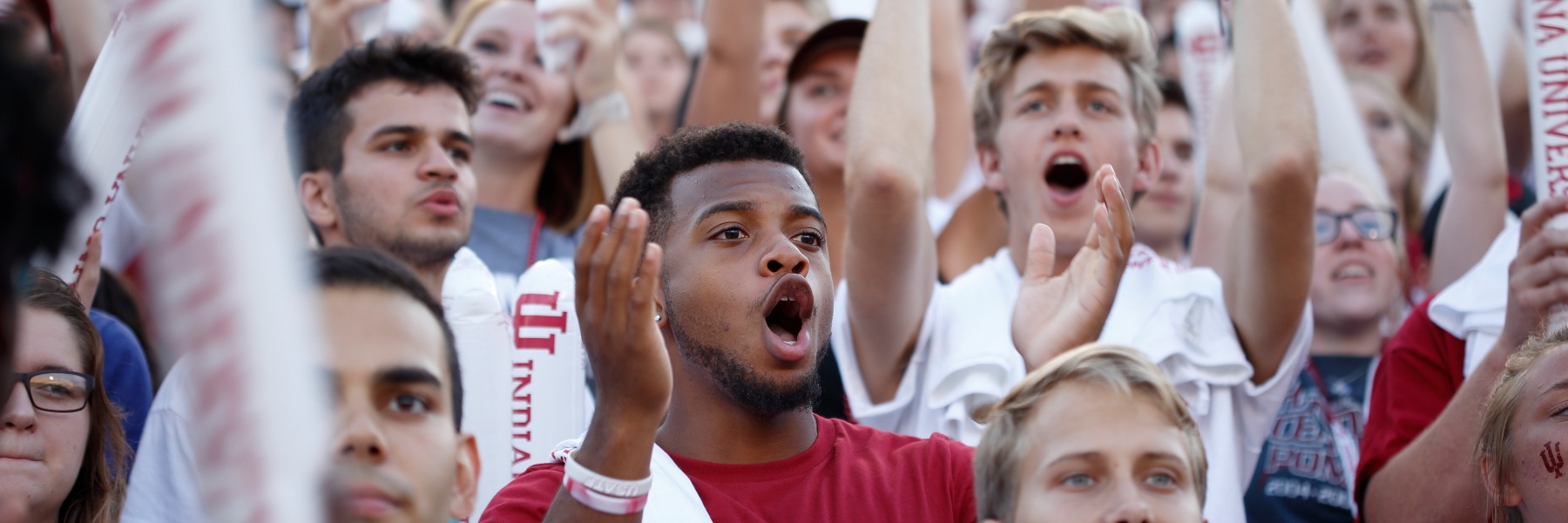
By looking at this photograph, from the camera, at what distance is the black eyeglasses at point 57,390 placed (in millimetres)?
2869

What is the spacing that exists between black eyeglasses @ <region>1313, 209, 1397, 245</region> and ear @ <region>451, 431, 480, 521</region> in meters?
2.74

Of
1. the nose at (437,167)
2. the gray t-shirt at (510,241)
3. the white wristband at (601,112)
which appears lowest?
the gray t-shirt at (510,241)

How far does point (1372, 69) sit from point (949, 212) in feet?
5.69

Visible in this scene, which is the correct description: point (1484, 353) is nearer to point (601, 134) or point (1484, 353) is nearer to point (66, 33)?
point (601, 134)

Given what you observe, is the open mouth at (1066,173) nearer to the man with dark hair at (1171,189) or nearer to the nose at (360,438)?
the man with dark hair at (1171,189)

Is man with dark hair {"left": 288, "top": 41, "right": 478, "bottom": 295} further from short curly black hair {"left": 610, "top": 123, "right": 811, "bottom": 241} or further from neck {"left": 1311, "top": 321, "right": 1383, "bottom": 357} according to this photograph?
neck {"left": 1311, "top": 321, "right": 1383, "bottom": 357}

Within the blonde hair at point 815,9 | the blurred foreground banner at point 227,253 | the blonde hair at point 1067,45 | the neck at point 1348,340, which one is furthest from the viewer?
the blonde hair at point 815,9

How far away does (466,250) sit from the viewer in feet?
11.7

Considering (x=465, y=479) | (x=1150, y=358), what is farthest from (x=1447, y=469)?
(x=465, y=479)

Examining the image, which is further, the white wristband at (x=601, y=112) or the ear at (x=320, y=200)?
the white wristband at (x=601, y=112)

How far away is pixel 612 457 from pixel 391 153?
6.37ft

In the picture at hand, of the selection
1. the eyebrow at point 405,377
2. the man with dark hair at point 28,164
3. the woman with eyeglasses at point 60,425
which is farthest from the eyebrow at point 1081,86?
the man with dark hair at point 28,164

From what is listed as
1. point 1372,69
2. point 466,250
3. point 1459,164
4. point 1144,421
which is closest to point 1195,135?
point 1372,69

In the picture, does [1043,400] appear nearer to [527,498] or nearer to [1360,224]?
[527,498]
